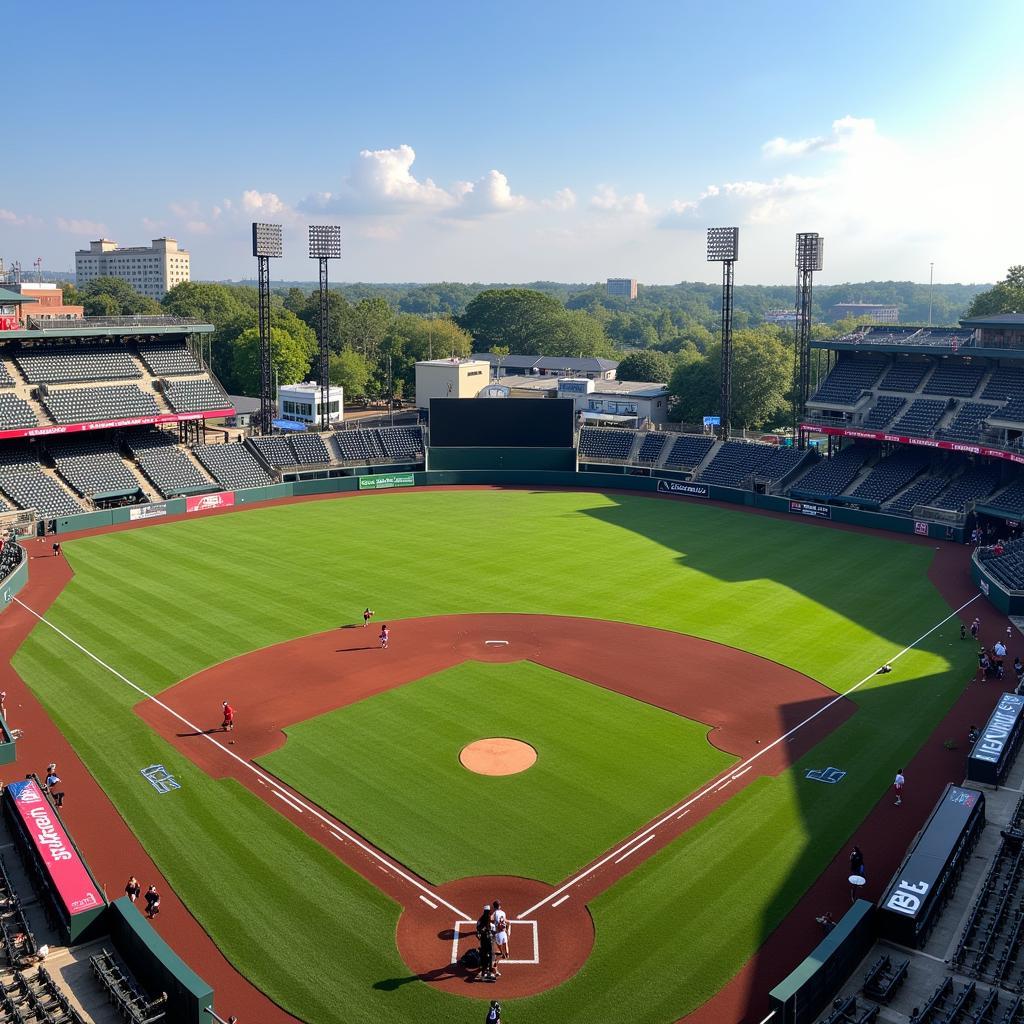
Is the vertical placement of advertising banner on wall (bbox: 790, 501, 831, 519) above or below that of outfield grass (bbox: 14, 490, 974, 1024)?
above

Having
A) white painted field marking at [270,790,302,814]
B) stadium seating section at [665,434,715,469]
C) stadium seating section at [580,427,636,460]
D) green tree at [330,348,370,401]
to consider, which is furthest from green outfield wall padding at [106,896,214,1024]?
green tree at [330,348,370,401]

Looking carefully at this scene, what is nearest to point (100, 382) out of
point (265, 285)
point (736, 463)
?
Result: point (265, 285)

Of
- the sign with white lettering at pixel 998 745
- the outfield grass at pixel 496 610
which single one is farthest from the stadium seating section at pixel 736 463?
the sign with white lettering at pixel 998 745

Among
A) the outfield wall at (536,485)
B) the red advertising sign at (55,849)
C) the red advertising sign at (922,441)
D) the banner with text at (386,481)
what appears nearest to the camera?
the red advertising sign at (55,849)

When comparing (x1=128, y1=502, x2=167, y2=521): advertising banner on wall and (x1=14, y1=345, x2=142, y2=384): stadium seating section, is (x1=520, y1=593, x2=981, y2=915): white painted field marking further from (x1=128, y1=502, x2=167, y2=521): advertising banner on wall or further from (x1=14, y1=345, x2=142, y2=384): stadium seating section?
(x1=14, y1=345, x2=142, y2=384): stadium seating section

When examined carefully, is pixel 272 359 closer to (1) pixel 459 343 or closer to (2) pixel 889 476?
(1) pixel 459 343

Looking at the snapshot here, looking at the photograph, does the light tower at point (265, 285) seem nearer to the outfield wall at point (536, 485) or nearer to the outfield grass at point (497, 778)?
the outfield wall at point (536, 485)

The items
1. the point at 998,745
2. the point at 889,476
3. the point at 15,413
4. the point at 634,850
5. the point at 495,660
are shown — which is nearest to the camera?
the point at 634,850
